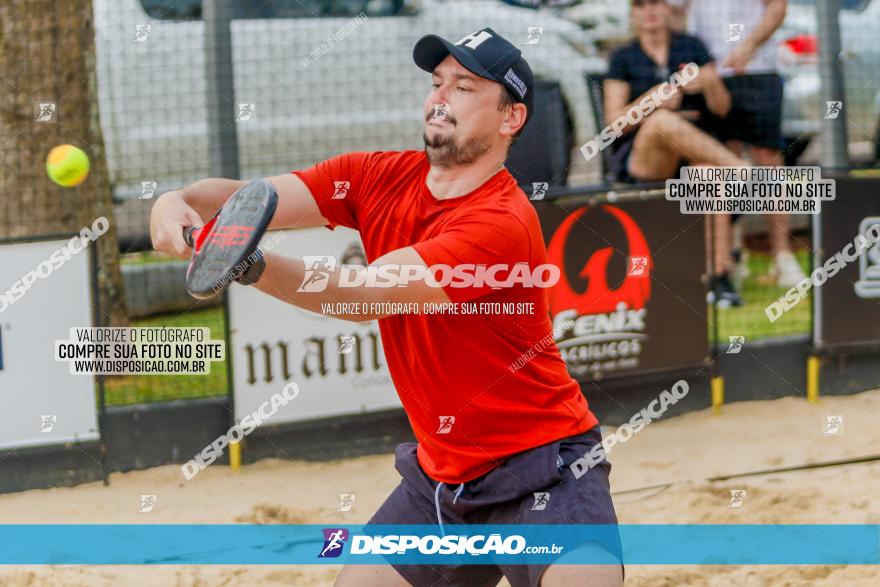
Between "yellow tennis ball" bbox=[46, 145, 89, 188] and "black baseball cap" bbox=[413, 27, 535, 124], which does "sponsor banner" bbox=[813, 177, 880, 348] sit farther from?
"yellow tennis ball" bbox=[46, 145, 89, 188]

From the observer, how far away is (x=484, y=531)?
3104 millimetres

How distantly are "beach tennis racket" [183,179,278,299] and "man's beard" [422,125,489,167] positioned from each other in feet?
2.29

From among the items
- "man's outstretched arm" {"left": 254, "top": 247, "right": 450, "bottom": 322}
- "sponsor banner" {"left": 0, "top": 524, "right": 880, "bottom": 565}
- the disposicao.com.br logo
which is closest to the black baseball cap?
"man's outstretched arm" {"left": 254, "top": 247, "right": 450, "bottom": 322}

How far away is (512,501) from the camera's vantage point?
3025 millimetres

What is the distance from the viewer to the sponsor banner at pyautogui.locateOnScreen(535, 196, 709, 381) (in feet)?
19.0

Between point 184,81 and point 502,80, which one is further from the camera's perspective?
point 184,81

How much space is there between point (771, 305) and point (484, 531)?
12.8ft

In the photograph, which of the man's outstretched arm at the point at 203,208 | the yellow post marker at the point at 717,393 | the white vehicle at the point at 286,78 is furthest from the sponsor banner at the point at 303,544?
A: the white vehicle at the point at 286,78

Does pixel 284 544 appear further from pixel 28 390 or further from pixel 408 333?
pixel 408 333

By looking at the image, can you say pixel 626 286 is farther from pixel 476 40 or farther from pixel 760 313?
pixel 476 40

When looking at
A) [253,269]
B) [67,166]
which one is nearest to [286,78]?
[67,166]

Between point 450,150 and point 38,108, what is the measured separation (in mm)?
3707

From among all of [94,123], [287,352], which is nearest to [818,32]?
[287,352]

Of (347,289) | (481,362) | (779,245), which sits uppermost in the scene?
(347,289)
